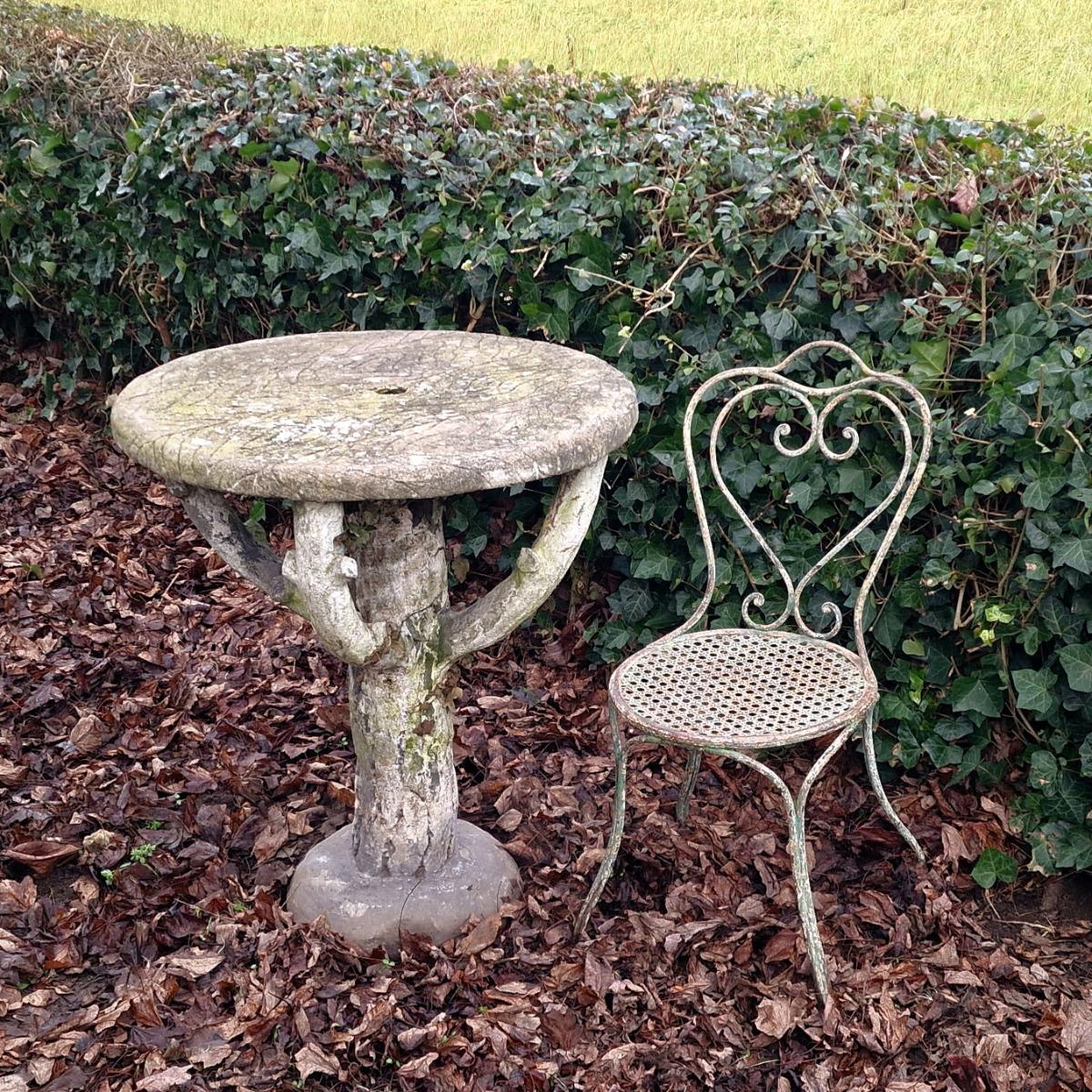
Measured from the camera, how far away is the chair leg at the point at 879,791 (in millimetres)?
2873

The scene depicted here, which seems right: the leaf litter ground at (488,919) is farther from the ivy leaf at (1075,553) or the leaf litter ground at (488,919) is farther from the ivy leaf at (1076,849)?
the ivy leaf at (1075,553)

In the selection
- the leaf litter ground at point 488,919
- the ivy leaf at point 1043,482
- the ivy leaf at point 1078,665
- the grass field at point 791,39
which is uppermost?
the grass field at point 791,39

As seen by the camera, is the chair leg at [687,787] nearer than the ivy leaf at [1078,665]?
No

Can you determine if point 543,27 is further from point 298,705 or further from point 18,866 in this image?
point 18,866

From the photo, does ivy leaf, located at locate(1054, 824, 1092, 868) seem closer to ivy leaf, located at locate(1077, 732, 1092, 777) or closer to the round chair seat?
ivy leaf, located at locate(1077, 732, 1092, 777)

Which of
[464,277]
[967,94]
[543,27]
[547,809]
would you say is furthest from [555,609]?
[543,27]

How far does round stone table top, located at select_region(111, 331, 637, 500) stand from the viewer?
2.11m

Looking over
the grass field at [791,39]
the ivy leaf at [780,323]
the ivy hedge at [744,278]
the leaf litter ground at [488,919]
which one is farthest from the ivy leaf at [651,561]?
the grass field at [791,39]

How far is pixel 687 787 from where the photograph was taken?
10.4ft

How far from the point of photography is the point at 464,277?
11.9 ft

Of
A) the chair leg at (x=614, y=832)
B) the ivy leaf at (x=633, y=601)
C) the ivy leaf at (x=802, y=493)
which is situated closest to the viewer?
the chair leg at (x=614, y=832)

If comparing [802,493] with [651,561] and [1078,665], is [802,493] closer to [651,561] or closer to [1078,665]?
[651,561]

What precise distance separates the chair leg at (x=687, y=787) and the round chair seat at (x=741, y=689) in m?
0.37

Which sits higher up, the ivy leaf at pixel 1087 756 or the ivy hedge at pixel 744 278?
the ivy hedge at pixel 744 278
